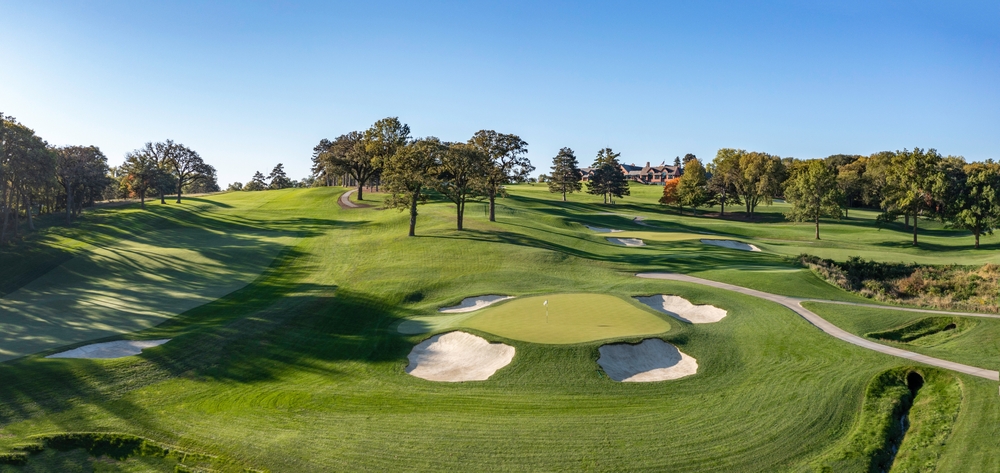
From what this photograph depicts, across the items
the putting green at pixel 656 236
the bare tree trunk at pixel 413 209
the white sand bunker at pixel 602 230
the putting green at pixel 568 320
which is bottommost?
the putting green at pixel 568 320

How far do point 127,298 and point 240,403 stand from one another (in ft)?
67.3

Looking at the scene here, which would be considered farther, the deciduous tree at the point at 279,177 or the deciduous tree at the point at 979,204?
the deciduous tree at the point at 279,177

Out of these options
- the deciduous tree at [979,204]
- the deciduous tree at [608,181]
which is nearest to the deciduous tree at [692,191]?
the deciduous tree at [608,181]

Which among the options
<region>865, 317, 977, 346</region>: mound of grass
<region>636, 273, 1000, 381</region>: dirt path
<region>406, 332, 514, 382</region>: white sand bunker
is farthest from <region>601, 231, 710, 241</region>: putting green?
<region>406, 332, 514, 382</region>: white sand bunker

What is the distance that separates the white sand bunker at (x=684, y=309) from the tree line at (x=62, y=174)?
51.2 m

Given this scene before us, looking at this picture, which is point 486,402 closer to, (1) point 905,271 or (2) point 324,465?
(2) point 324,465

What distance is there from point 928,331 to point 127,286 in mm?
47612

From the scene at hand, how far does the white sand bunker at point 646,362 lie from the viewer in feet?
76.5

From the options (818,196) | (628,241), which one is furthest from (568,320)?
(818,196)

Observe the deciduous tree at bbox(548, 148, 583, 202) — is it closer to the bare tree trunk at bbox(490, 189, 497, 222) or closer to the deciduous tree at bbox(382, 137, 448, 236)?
the bare tree trunk at bbox(490, 189, 497, 222)

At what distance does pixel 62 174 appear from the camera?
208 feet

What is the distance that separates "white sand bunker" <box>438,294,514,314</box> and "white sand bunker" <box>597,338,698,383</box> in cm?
1211

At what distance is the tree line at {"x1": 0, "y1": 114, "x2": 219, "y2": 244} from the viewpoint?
5084cm

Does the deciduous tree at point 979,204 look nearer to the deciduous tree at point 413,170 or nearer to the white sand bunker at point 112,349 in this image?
the deciduous tree at point 413,170
